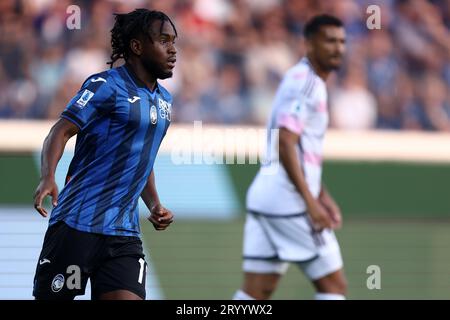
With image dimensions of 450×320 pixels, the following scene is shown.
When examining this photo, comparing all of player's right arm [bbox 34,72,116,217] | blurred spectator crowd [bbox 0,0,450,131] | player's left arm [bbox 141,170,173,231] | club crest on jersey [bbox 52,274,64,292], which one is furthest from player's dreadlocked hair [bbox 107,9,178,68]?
blurred spectator crowd [bbox 0,0,450,131]

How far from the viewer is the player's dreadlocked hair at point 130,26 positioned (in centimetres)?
575

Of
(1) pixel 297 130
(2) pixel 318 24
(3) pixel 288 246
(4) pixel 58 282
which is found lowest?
(3) pixel 288 246

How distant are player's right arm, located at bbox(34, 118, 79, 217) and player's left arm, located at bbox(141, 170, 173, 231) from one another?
0.68 m

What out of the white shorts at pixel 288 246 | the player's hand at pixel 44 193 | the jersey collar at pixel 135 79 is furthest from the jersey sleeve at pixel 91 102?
the white shorts at pixel 288 246

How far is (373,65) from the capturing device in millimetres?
11031

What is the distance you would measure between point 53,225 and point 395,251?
5.47 m

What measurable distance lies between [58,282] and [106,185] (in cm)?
57

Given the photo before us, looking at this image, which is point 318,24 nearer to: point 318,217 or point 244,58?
point 318,217

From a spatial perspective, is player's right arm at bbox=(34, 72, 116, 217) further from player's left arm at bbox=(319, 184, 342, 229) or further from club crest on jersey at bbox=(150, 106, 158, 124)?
player's left arm at bbox=(319, 184, 342, 229)

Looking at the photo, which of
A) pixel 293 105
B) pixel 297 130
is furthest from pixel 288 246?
pixel 293 105

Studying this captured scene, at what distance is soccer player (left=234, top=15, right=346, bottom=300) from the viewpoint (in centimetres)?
794

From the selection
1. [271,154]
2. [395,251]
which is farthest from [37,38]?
[395,251]

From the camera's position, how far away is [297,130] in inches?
314

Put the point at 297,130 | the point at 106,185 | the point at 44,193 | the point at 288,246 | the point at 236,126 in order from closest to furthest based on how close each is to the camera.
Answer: the point at 44,193 → the point at 106,185 → the point at 297,130 → the point at 288,246 → the point at 236,126
